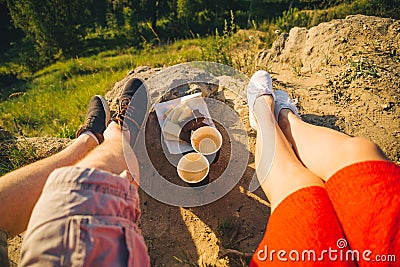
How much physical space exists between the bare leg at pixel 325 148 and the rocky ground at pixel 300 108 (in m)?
0.50

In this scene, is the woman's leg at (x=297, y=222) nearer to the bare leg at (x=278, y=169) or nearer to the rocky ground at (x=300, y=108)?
the bare leg at (x=278, y=169)

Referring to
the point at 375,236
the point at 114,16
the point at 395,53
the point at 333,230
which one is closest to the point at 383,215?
the point at 375,236

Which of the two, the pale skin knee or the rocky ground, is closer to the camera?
the pale skin knee

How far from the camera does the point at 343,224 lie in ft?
4.50

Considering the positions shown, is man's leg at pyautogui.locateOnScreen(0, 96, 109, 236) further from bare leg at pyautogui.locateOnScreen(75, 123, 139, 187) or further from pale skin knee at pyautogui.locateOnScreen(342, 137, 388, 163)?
pale skin knee at pyautogui.locateOnScreen(342, 137, 388, 163)

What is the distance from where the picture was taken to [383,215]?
1.28 metres

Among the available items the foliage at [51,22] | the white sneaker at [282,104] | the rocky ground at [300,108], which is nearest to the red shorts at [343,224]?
the rocky ground at [300,108]

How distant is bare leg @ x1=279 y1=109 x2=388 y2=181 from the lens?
4.97ft

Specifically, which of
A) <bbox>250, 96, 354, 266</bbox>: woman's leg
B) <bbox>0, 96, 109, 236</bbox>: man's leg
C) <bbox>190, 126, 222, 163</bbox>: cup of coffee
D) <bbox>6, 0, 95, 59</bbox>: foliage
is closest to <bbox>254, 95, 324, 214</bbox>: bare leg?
<bbox>250, 96, 354, 266</bbox>: woman's leg

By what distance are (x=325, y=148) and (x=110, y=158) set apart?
1.30 metres

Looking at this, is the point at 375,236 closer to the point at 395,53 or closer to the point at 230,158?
the point at 230,158

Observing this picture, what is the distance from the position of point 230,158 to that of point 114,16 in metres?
16.2

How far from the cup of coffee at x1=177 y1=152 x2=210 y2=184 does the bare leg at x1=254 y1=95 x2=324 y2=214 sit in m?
0.40

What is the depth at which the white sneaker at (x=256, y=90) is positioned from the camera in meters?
2.46
